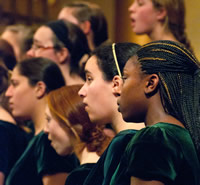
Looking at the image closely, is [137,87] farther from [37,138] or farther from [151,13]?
[151,13]

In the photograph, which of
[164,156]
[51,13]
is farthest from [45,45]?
[51,13]

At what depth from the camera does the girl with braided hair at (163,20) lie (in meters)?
3.81

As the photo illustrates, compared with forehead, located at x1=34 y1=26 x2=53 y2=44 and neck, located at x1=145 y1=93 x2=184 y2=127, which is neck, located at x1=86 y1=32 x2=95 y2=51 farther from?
neck, located at x1=145 y1=93 x2=184 y2=127

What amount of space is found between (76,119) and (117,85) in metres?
0.67

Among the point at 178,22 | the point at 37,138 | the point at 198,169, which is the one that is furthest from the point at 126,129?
the point at 178,22

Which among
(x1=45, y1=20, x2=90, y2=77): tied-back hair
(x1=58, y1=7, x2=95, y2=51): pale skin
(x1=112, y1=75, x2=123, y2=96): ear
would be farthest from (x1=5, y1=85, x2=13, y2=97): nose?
(x1=112, y1=75, x2=123, y2=96): ear

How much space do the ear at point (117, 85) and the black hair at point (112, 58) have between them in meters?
0.11

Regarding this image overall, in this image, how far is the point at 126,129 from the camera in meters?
2.35

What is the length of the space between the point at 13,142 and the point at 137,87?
5.93ft

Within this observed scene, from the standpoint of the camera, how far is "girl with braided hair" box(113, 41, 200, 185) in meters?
1.77

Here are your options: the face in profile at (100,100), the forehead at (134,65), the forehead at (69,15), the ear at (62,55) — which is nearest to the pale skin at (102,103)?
the face in profile at (100,100)

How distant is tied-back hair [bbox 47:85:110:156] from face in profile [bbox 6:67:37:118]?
0.58m

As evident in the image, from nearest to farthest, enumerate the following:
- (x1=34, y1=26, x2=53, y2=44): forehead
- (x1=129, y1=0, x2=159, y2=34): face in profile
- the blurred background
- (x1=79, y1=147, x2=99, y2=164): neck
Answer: (x1=79, y1=147, x2=99, y2=164): neck
(x1=129, y1=0, x2=159, y2=34): face in profile
(x1=34, y1=26, x2=53, y2=44): forehead
the blurred background

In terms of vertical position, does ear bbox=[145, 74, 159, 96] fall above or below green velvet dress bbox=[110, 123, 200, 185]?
above
